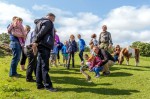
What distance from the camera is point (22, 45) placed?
14.5 metres

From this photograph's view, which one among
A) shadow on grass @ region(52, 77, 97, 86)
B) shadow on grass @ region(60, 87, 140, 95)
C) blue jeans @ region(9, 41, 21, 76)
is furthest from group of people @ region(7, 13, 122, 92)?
shadow on grass @ region(60, 87, 140, 95)

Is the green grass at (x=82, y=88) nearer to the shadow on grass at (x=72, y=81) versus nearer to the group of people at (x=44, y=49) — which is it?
the shadow on grass at (x=72, y=81)

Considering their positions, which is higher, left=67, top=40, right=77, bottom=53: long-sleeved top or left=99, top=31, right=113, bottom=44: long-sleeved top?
left=99, top=31, right=113, bottom=44: long-sleeved top

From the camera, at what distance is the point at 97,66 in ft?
49.6

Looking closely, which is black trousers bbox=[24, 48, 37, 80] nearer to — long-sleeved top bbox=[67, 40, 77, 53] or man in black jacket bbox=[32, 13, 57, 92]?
man in black jacket bbox=[32, 13, 57, 92]

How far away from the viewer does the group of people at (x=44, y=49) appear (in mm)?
11516

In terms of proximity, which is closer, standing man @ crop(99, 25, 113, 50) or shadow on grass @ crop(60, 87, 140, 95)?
shadow on grass @ crop(60, 87, 140, 95)

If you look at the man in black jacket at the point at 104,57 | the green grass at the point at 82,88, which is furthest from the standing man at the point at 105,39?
the green grass at the point at 82,88

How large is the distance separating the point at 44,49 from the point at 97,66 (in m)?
4.24

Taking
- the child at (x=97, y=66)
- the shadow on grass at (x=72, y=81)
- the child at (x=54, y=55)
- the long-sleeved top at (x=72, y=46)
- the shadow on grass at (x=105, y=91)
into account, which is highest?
the long-sleeved top at (x=72, y=46)

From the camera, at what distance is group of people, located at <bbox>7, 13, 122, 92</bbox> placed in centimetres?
1152

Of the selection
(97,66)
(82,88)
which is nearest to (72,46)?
(97,66)

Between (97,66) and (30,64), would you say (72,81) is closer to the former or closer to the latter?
(97,66)

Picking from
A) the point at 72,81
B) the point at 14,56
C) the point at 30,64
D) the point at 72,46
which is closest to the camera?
the point at 30,64
